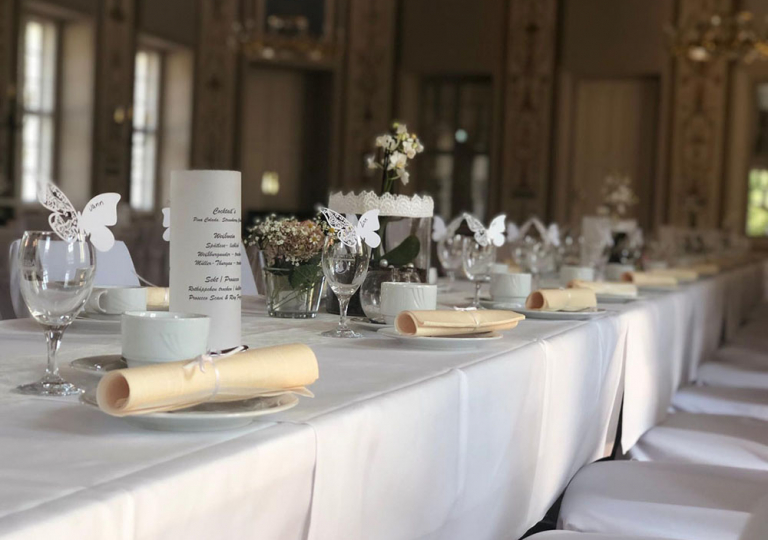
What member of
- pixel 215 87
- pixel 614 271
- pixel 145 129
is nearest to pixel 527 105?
pixel 215 87

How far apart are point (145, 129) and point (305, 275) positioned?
32.6ft

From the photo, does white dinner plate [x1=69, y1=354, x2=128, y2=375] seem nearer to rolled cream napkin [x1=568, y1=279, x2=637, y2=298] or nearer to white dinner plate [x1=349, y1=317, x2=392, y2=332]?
white dinner plate [x1=349, y1=317, x2=392, y2=332]

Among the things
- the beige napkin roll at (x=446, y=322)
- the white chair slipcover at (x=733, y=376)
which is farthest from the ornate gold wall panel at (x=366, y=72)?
the beige napkin roll at (x=446, y=322)

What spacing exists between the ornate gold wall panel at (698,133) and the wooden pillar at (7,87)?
24.2 ft

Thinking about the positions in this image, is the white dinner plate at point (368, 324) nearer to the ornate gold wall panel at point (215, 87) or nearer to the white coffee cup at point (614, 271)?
the white coffee cup at point (614, 271)

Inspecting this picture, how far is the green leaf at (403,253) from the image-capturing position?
2208mm

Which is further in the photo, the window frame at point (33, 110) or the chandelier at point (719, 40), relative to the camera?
the window frame at point (33, 110)

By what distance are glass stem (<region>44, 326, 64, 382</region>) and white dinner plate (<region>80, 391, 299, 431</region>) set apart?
0.20 meters

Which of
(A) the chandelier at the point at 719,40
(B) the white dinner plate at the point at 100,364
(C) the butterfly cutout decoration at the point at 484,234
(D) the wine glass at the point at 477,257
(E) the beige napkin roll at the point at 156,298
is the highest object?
(A) the chandelier at the point at 719,40

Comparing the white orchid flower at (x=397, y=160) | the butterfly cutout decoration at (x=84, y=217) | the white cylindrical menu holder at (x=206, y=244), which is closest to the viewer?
the butterfly cutout decoration at (x=84, y=217)

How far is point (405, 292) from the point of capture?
6.20 feet

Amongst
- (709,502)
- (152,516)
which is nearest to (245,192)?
(709,502)

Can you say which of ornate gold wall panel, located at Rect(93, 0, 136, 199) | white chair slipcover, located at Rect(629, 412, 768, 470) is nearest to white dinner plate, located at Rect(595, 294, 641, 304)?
white chair slipcover, located at Rect(629, 412, 768, 470)

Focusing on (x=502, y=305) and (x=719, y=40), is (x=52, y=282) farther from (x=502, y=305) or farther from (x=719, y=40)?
(x=719, y=40)
